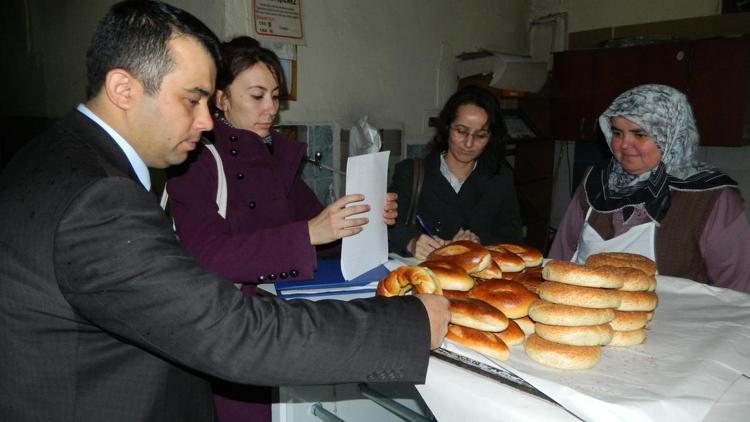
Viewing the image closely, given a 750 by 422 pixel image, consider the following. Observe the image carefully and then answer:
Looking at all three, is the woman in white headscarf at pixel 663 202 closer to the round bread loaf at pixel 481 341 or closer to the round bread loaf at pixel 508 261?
the round bread loaf at pixel 508 261

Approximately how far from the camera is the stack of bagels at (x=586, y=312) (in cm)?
99

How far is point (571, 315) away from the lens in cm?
100

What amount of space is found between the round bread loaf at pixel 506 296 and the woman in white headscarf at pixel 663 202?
0.74 meters

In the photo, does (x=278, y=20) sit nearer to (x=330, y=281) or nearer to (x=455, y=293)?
(x=330, y=281)

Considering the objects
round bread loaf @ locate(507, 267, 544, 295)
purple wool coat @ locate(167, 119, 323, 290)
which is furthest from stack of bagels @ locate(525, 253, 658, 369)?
purple wool coat @ locate(167, 119, 323, 290)

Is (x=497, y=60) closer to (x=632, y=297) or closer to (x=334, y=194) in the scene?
(x=334, y=194)

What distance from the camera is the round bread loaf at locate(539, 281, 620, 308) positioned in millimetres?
1018

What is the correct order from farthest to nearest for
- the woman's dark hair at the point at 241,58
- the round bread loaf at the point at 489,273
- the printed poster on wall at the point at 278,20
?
1. the printed poster on wall at the point at 278,20
2. the woman's dark hair at the point at 241,58
3. the round bread loaf at the point at 489,273

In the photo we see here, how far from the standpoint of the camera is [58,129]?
0.87m

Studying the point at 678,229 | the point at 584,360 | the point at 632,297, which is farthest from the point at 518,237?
the point at 584,360

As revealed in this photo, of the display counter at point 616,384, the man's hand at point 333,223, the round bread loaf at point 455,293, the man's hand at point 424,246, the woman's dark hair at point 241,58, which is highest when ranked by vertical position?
the woman's dark hair at point 241,58

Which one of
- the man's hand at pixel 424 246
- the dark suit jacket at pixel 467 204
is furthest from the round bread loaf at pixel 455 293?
the dark suit jacket at pixel 467 204

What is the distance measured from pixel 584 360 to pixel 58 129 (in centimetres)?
110

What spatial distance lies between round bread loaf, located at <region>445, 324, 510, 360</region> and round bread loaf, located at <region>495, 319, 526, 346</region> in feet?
0.09
